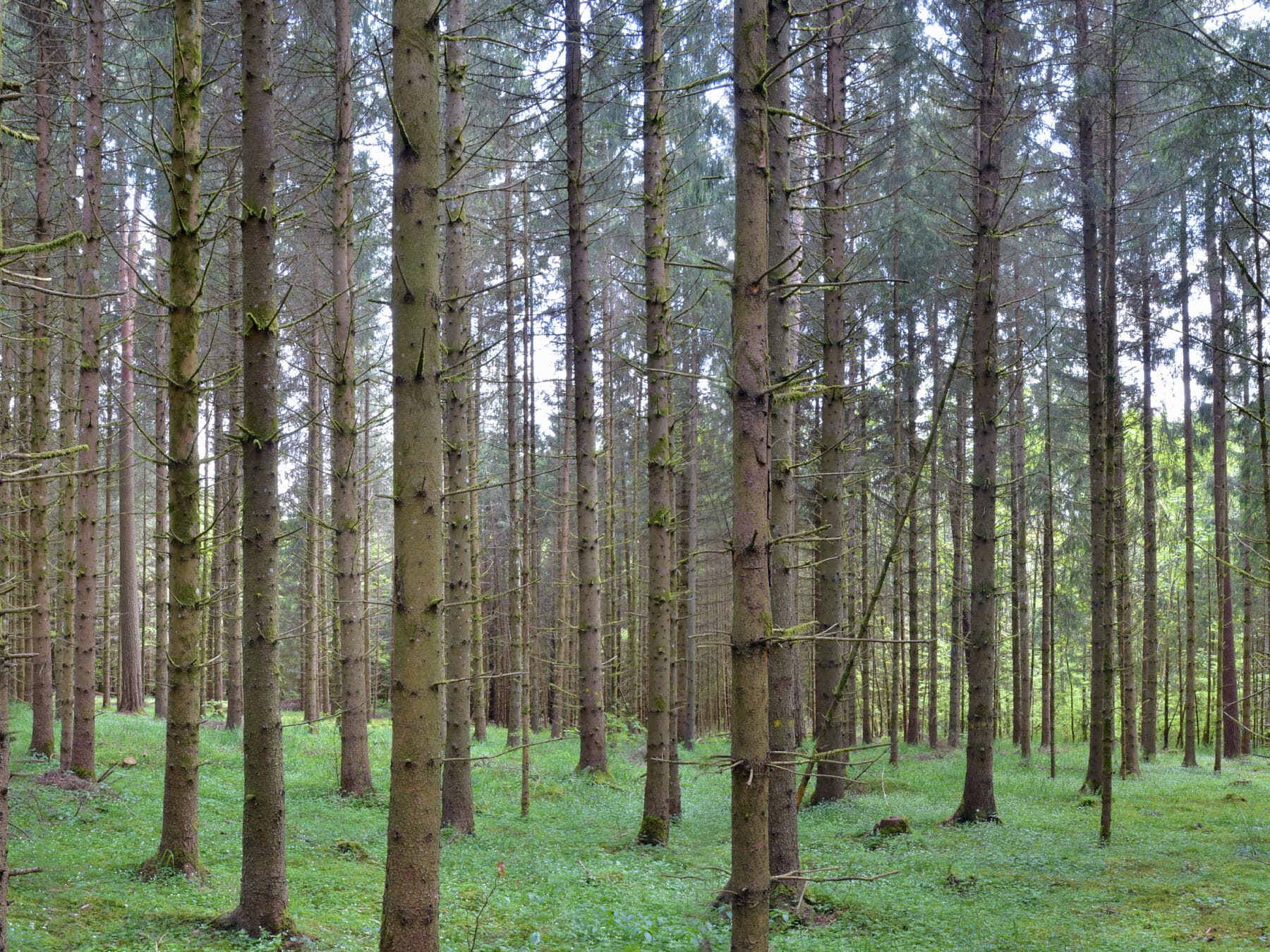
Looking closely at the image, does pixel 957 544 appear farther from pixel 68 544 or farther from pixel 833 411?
pixel 68 544

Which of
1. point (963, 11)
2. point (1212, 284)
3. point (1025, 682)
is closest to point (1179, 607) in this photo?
point (1025, 682)

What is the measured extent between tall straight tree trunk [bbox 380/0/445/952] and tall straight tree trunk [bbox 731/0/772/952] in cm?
167

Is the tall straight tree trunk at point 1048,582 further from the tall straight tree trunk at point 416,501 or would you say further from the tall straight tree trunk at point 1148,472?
the tall straight tree trunk at point 416,501

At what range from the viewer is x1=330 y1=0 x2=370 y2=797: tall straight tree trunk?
35.4 feet

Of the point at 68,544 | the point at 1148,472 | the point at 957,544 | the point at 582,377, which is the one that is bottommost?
the point at 957,544

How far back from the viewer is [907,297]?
19094 mm

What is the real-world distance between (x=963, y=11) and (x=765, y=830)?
14.0 m

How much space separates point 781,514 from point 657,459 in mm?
2351

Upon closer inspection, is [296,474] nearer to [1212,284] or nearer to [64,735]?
[64,735]

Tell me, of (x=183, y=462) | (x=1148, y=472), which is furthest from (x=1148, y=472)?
Answer: (x=183, y=462)

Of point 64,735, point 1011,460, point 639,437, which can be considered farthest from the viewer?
point 639,437

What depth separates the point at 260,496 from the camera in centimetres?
616

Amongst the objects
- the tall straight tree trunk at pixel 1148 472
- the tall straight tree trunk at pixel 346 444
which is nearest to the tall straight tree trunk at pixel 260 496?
the tall straight tree trunk at pixel 346 444

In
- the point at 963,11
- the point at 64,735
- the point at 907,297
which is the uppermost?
the point at 963,11
